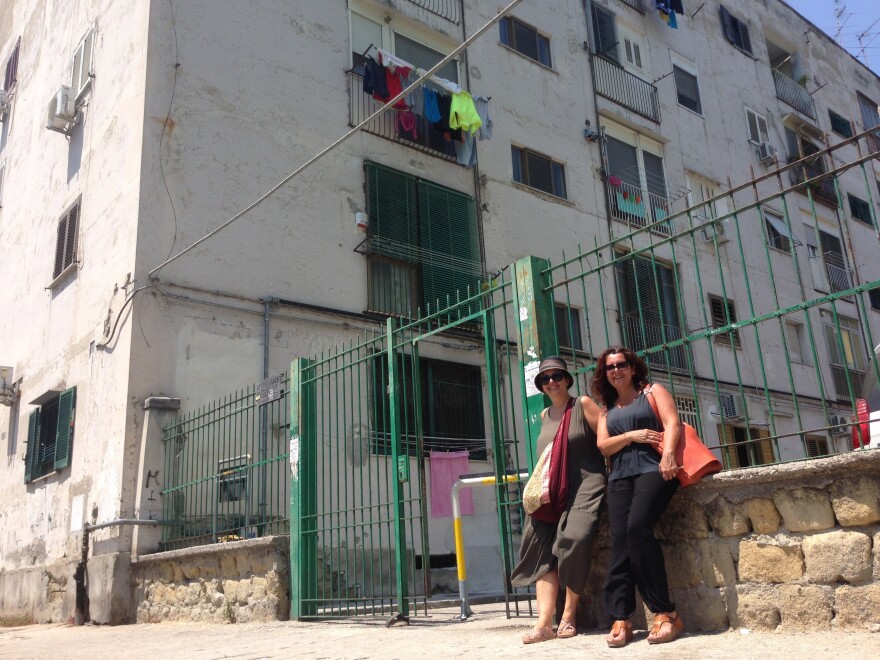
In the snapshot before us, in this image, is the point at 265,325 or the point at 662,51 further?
the point at 662,51

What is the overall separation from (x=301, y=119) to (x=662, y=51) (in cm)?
1069

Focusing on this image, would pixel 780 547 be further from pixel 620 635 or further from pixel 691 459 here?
pixel 620 635

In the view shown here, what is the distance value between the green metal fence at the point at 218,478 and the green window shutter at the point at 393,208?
4.13m

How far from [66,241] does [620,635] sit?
1131cm

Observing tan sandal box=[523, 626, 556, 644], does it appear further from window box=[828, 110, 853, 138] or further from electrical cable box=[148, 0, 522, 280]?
window box=[828, 110, 853, 138]

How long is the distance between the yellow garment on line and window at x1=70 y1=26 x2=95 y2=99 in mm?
5709

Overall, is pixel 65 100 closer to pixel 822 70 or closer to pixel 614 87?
pixel 614 87

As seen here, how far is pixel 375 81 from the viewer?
1362 cm

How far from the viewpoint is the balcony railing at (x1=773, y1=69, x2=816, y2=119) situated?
23.3 m

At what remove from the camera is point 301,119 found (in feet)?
42.2

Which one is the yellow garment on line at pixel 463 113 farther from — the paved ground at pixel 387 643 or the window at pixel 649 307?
the paved ground at pixel 387 643

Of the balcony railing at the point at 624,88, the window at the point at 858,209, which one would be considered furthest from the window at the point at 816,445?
the window at the point at 858,209

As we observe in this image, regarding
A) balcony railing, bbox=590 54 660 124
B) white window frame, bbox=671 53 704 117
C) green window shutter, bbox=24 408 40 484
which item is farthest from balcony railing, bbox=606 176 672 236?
green window shutter, bbox=24 408 40 484

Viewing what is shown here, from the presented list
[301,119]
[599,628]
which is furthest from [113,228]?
[599,628]
